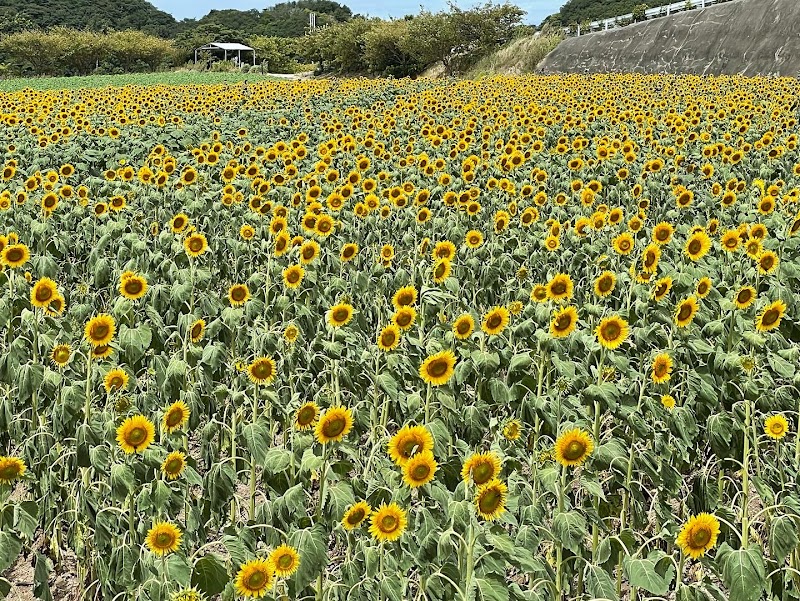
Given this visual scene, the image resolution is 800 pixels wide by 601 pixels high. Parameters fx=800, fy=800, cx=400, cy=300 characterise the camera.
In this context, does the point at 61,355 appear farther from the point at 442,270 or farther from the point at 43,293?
the point at 442,270

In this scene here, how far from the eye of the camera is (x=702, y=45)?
2997 cm

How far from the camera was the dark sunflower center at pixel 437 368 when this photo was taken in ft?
10.0

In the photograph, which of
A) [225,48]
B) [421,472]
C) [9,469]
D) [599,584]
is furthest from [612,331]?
[225,48]

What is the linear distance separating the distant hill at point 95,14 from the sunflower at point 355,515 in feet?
373

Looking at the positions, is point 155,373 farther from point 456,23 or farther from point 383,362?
point 456,23

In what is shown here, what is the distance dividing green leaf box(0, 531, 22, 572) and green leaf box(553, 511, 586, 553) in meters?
1.73

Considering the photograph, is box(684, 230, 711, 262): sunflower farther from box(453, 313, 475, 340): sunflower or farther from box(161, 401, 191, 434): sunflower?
box(161, 401, 191, 434): sunflower

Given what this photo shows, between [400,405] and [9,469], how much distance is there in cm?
157

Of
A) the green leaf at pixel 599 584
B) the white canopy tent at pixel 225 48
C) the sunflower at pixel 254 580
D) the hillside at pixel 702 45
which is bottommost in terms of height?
the green leaf at pixel 599 584

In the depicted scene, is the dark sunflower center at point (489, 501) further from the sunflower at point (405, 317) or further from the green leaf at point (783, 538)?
the sunflower at point (405, 317)

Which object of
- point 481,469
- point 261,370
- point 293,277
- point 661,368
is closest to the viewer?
point 481,469

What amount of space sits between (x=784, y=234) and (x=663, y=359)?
2.75 metres

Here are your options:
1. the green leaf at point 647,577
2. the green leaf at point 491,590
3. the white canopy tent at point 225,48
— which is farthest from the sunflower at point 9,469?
the white canopy tent at point 225,48

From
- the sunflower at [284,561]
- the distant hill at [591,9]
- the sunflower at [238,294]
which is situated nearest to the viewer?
the sunflower at [284,561]
